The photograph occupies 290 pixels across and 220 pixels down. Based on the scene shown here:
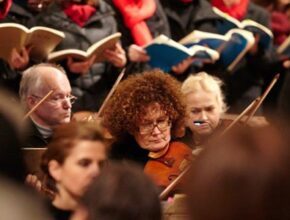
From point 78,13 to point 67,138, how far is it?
62.0 inches

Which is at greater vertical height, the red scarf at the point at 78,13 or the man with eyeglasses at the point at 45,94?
the red scarf at the point at 78,13

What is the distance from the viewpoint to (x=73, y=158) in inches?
91.3

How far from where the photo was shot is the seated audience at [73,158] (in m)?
2.27

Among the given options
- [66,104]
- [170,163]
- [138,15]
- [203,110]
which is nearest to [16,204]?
[170,163]

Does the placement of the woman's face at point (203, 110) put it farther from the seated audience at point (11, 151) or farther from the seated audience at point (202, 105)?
the seated audience at point (11, 151)

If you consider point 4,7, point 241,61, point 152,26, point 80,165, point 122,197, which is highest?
point 122,197

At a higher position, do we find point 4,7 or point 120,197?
point 120,197

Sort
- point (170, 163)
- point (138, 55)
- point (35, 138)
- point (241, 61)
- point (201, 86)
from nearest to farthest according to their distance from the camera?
point (170, 163) → point (35, 138) → point (201, 86) → point (138, 55) → point (241, 61)

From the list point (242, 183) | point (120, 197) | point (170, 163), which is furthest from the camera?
point (170, 163)

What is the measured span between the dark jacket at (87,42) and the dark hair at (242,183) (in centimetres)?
248

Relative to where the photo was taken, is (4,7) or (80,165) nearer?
(80,165)

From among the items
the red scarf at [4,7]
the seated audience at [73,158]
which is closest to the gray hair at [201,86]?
the red scarf at [4,7]

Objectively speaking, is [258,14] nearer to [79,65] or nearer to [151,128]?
[79,65]

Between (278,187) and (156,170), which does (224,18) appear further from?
(278,187)
